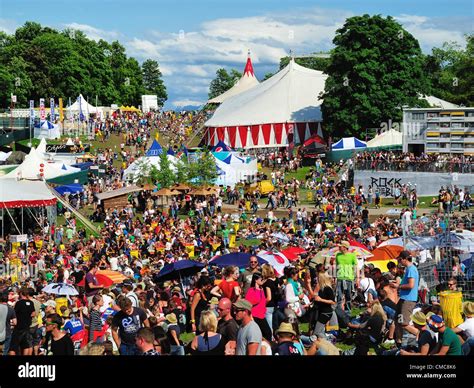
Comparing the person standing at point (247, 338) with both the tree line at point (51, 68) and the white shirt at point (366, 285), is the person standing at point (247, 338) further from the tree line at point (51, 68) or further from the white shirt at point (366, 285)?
the tree line at point (51, 68)

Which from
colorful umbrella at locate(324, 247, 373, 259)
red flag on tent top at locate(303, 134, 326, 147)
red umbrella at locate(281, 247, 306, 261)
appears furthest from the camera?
red flag on tent top at locate(303, 134, 326, 147)

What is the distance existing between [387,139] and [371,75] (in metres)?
6.37

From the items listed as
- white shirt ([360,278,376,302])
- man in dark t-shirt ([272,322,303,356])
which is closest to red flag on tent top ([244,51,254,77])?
white shirt ([360,278,376,302])

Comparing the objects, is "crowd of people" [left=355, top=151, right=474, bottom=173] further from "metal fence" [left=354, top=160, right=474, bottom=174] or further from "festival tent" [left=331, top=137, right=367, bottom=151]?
"festival tent" [left=331, top=137, right=367, bottom=151]

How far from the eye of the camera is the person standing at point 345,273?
14375 millimetres

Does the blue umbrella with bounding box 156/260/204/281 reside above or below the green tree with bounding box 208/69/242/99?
below

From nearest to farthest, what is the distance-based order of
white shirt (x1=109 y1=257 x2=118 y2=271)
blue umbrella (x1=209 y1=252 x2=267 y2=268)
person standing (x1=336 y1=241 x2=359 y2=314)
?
person standing (x1=336 y1=241 x2=359 y2=314)
blue umbrella (x1=209 y1=252 x2=267 y2=268)
white shirt (x1=109 y1=257 x2=118 y2=271)

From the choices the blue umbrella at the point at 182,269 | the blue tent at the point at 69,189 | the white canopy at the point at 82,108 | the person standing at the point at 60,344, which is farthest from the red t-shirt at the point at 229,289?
the white canopy at the point at 82,108

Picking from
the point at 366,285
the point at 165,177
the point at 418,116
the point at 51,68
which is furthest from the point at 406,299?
the point at 51,68

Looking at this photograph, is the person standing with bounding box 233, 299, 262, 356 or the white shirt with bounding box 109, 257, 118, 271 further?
the white shirt with bounding box 109, 257, 118, 271

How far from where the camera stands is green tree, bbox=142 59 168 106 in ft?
447

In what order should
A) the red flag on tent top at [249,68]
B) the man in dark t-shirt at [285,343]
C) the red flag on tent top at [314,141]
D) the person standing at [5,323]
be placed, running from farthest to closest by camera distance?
the red flag on tent top at [249,68], the red flag on tent top at [314,141], the person standing at [5,323], the man in dark t-shirt at [285,343]

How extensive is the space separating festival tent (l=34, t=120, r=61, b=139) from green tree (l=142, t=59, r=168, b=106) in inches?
2826

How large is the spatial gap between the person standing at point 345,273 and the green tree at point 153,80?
401 ft
